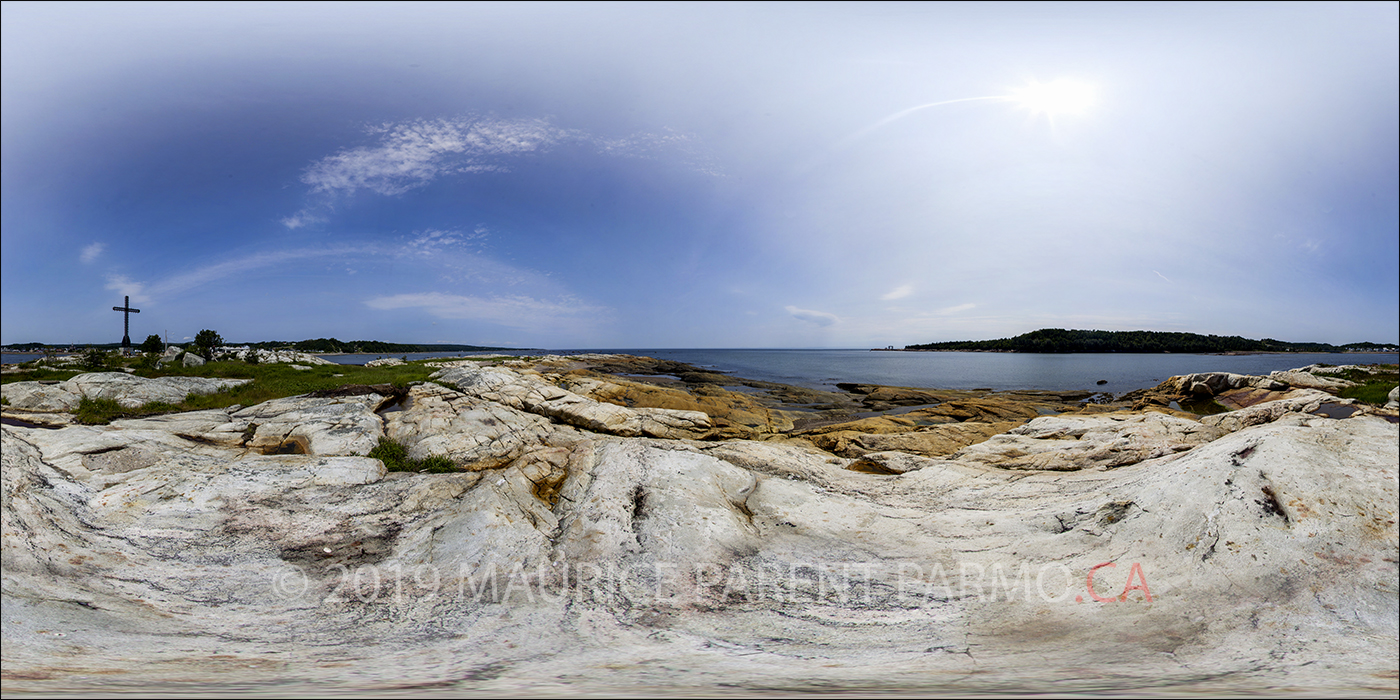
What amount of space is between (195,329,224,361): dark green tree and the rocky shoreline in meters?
1.55

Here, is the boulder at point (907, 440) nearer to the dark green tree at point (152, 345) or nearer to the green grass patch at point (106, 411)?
the green grass patch at point (106, 411)

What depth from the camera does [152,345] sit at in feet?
32.4

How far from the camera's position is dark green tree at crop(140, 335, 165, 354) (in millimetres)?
9805

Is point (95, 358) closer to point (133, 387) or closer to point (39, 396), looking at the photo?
point (133, 387)

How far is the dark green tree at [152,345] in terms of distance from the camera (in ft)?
32.2

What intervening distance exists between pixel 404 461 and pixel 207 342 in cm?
675

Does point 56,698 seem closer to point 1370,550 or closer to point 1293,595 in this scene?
point 1293,595

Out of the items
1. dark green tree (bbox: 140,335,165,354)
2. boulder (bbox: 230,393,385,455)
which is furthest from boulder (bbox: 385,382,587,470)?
dark green tree (bbox: 140,335,165,354)

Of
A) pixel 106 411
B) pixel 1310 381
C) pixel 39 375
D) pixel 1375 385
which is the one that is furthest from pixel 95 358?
pixel 1310 381

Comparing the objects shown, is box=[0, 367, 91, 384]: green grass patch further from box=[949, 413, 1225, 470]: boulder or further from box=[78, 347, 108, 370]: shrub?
box=[949, 413, 1225, 470]: boulder

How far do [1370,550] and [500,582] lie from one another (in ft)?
39.3

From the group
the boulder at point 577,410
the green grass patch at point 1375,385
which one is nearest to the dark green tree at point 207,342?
the boulder at point 577,410

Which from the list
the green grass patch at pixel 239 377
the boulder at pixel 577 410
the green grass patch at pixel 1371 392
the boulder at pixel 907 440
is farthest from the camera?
the boulder at pixel 577 410

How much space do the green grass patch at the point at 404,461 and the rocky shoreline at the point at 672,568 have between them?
0.51 meters
